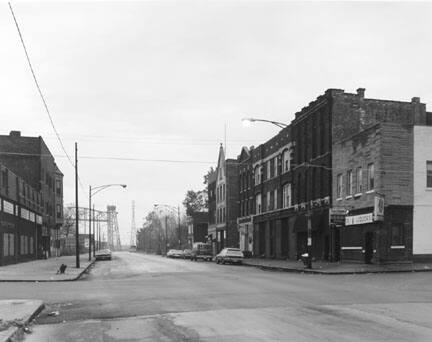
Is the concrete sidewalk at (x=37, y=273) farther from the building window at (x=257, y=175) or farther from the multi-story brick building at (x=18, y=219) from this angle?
the building window at (x=257, y=175)

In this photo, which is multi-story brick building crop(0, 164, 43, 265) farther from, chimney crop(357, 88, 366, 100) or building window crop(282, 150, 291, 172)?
chimney crop(357, 88, 366, 100)

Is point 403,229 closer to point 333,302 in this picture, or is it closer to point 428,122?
point 428,122

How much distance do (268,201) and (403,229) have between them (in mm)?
26400

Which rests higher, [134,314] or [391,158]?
[391,158]

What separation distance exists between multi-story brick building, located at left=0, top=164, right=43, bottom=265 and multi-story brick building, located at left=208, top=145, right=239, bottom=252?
965 inches

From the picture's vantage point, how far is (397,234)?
36.1 meters

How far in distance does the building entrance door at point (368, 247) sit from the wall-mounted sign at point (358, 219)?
92cm

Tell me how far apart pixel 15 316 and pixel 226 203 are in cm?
6742

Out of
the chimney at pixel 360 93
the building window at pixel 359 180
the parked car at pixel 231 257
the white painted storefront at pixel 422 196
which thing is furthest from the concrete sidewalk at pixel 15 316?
the parked car at pixel 231 257

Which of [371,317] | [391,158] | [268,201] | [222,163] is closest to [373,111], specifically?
[391,158]

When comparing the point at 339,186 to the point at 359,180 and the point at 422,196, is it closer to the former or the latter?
the point at 359,180

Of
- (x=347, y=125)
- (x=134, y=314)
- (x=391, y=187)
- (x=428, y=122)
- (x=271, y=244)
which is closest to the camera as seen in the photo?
(x=134, y=314)

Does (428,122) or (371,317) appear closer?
(371,317)

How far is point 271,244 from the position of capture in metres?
60.6
